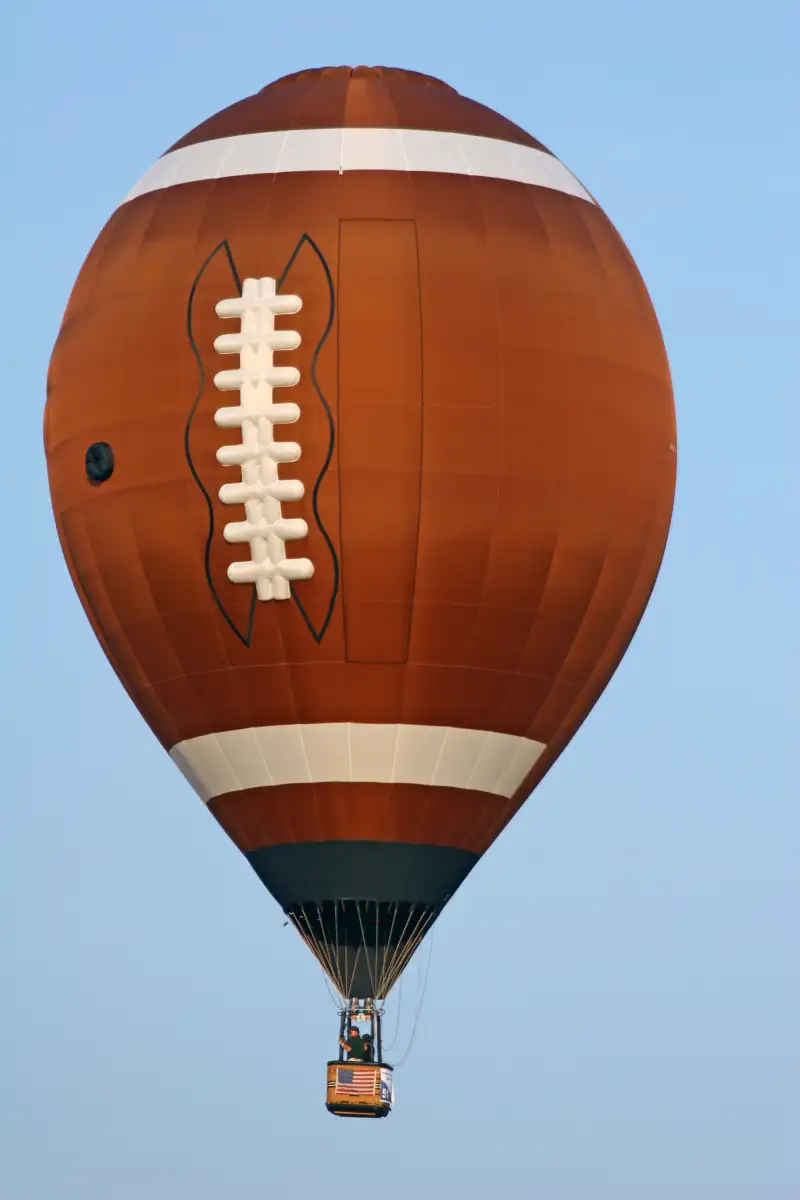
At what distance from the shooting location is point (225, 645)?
171ft

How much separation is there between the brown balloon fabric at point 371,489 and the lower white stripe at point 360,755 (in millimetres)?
29

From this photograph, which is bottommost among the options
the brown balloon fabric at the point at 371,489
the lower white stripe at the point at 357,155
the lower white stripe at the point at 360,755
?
the lower white stripe at the point at 360,755

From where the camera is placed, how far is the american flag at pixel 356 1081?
5200cm

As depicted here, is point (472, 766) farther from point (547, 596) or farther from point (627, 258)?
point (627, 258)

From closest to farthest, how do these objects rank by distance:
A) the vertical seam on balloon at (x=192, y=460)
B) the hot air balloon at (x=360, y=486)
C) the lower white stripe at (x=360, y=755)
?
→ the hot air balloon at (x=360, y=486), the vertical seam on balloon at (x=192, y=460), the lower white stripe at (x=360, y=755)

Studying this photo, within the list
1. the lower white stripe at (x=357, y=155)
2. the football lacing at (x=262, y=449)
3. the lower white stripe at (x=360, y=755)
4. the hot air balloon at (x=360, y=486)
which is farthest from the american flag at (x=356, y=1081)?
the lower white stripe at (x=357, y=155)

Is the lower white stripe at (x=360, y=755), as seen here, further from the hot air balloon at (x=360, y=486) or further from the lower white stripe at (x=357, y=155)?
the lower white stripe at (x=357, y=155)

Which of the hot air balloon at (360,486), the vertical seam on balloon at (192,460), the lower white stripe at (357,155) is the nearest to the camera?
the hot air balloon at (360,486)

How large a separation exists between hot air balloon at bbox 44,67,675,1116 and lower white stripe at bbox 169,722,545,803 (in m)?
0.03

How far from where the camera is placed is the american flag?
52.0 meters

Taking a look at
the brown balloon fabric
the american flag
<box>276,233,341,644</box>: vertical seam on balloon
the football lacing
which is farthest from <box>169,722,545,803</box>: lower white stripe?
the american flag

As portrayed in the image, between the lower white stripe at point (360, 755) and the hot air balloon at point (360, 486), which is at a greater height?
the hot air balloon at point (360, 486)

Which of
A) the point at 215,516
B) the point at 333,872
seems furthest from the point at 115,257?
the point at 333,872

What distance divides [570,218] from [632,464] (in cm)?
272
